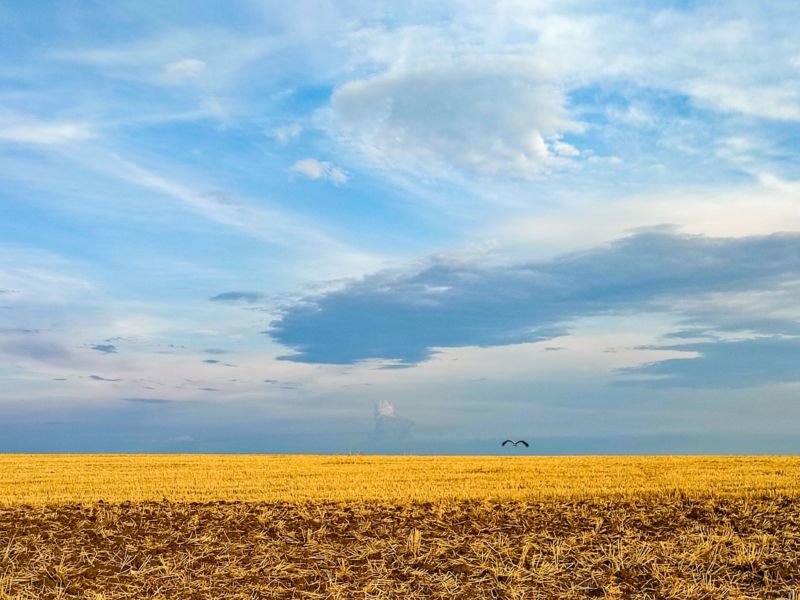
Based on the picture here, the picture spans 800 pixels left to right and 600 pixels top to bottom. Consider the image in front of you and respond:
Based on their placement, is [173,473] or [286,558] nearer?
[286,558]

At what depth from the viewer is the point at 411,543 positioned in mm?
15523

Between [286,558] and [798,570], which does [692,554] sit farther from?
[286,558]

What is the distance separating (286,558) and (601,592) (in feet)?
18.9

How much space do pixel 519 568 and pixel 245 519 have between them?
711cm

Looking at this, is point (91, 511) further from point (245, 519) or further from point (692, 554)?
point (692, 554)

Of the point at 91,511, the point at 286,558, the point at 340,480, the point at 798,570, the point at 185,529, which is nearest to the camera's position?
the point at 798,570

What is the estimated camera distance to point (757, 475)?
29.9m

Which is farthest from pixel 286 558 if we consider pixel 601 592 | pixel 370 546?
pixel 601 592

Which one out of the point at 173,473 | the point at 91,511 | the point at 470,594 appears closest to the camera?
the point at 470,594

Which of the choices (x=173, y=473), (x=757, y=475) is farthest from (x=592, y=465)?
(x=173, y=473)

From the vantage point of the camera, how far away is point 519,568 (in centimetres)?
1398

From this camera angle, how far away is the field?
13.6 metres

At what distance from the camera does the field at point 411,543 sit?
13.6 m

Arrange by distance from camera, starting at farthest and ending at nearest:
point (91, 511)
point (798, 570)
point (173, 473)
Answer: point (173, 473), point (91, 511), point (798, 570)
